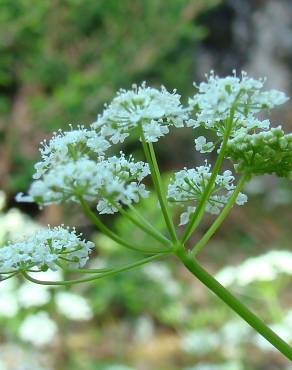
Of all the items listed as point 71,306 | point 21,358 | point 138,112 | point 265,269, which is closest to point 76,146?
point 138,112

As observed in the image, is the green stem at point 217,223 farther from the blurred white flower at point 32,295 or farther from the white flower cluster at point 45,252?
the blurred white flower at point 32,295

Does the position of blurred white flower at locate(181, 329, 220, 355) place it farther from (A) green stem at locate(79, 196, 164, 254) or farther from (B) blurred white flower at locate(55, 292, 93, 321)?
(A) green stem at locate(79, 196, 164, 254)

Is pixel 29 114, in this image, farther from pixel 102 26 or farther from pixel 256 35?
pixel 256 35

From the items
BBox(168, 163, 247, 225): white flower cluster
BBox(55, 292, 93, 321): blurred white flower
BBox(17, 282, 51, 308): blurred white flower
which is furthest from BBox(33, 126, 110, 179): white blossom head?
BBox(55, 292, 93, 321): blurred white flower

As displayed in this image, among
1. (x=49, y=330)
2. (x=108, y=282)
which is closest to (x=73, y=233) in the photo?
(x=49, y=330)

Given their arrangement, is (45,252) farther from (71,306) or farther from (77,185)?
(71,306)

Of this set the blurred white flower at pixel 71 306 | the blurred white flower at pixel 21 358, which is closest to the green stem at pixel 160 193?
the blurred white flower at pixel 71 306

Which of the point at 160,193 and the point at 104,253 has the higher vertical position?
the point at 104,253
